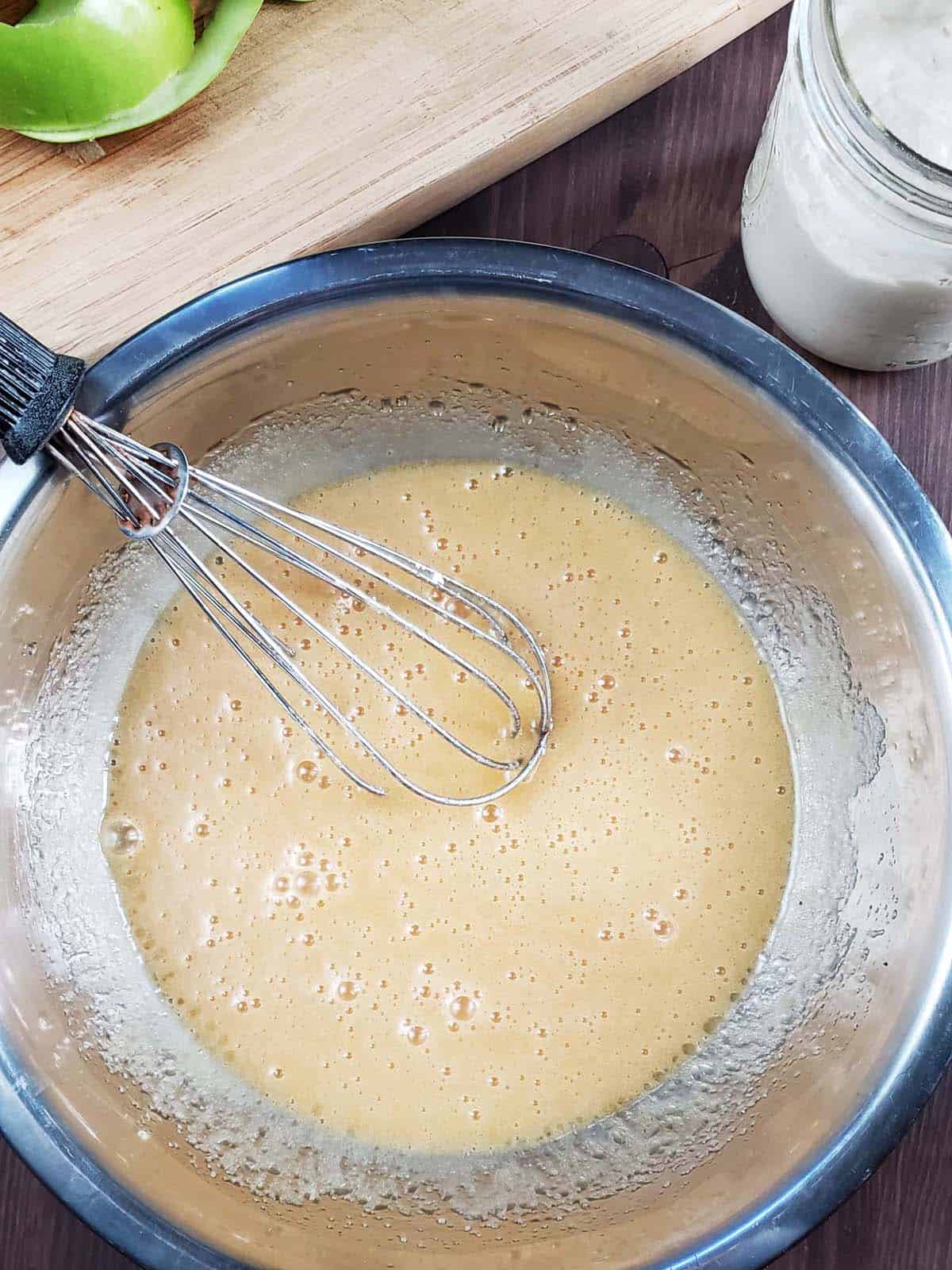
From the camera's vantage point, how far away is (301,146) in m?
0.77

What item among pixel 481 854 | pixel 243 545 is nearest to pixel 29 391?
pixel 243 545

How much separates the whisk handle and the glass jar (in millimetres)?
407

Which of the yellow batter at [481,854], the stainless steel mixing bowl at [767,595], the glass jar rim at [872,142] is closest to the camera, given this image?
the glass jar rim at [872,142]

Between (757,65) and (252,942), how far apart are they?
27.2 inches

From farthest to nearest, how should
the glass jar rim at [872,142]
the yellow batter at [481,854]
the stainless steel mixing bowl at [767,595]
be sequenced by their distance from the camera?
the yellow batter at [481,854], the stainless steel mixing bowl at [767,595], the glass jar rim at [872,142]

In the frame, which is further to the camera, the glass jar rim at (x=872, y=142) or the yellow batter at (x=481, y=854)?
the yellow batter at (x=481, y=854)

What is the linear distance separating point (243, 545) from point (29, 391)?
27 cm

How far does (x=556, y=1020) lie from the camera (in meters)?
0.81

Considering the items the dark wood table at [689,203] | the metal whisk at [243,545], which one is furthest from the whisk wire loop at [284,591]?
the dark wood table at [689,203]

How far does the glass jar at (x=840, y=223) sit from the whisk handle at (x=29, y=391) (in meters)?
0.41

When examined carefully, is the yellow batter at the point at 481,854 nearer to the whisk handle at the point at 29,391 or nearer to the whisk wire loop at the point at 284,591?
the whisk wire loop at the point at 284,591

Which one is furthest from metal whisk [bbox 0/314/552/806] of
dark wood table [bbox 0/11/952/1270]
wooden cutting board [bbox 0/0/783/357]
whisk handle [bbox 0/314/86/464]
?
dark wood table [bbox 0/11/952/1270]

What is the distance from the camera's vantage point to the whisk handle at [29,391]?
591mm

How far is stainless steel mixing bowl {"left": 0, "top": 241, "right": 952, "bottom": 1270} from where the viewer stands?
676 millimetres
